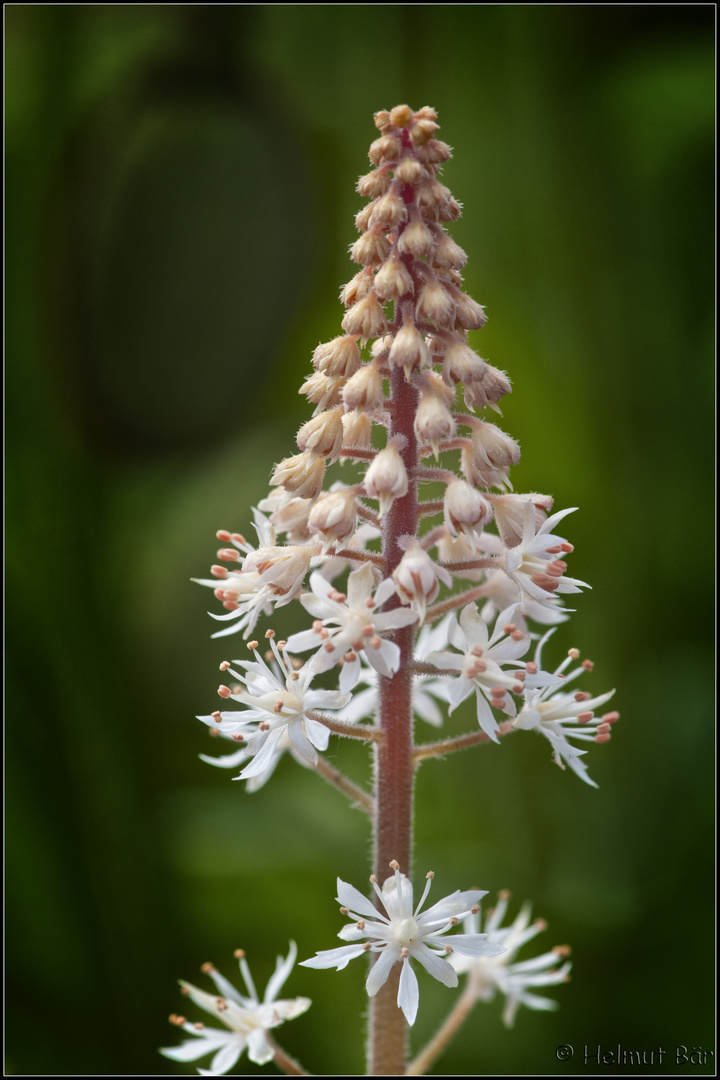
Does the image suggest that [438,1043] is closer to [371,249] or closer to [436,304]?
[436,304]

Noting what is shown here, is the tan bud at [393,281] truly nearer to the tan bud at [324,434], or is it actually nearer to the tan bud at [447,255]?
the tan bud at [447,255]

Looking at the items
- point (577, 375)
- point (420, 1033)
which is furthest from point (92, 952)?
point (577, 375)

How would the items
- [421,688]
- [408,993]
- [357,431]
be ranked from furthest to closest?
[421,688], [357,431], [408,993]

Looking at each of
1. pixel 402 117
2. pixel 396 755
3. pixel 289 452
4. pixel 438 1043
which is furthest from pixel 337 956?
pixel 289 452

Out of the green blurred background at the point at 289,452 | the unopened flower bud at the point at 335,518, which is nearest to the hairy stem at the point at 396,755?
the unopened flower bud at the point at 335,518

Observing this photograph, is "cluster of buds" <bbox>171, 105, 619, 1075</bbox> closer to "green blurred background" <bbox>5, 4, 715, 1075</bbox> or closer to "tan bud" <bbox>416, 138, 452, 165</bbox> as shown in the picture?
"tan bud" <bbox>416, 138, 452, 165</bbox>

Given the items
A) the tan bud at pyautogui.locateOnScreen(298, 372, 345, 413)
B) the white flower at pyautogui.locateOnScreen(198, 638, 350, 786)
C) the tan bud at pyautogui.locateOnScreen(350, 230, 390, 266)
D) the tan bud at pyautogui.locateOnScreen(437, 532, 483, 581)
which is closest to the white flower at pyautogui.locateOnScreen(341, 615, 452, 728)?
the tan bud at pyautogui.locateOnScreen(437, 532, 483, 581)
